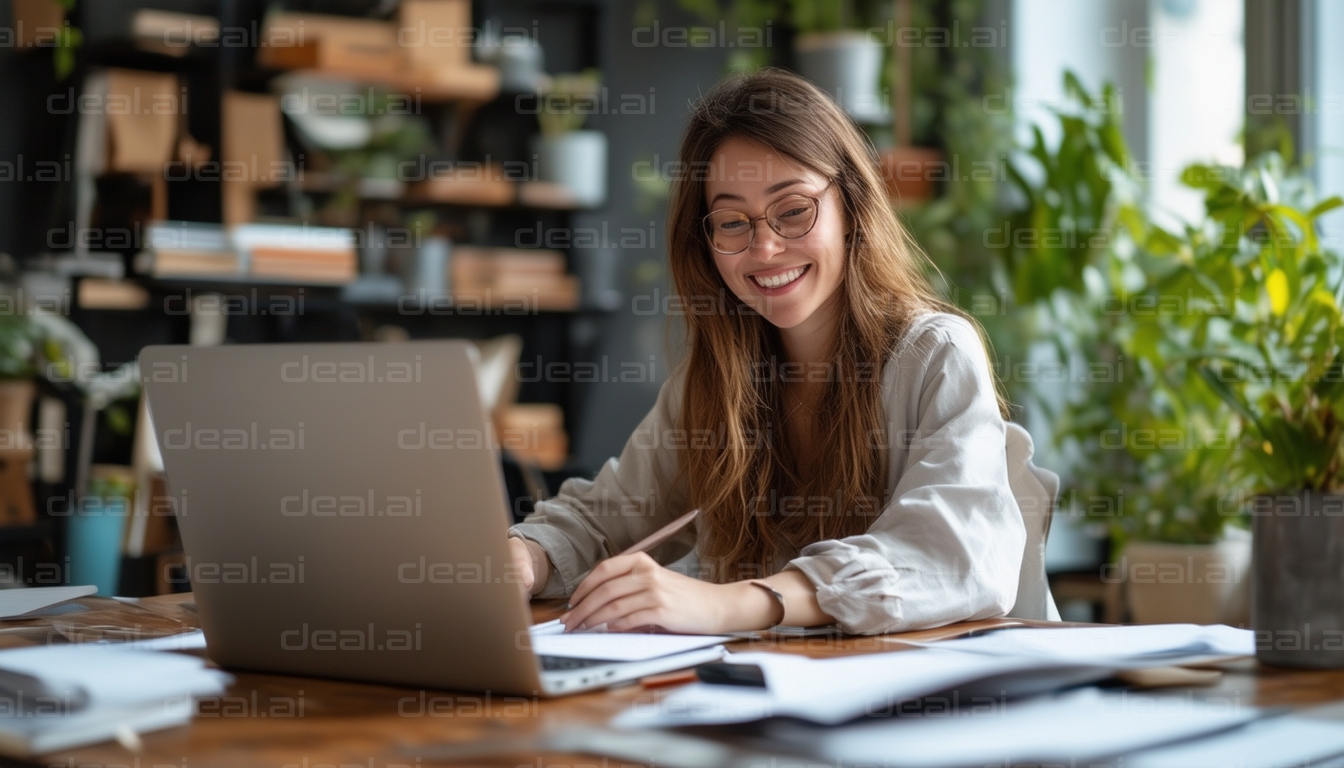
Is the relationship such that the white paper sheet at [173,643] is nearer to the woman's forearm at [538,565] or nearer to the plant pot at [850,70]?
the woman's forearm at [538,565]

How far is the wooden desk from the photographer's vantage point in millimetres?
715

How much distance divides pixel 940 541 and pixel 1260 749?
48 cm

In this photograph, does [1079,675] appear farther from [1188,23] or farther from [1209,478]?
[1188,23]

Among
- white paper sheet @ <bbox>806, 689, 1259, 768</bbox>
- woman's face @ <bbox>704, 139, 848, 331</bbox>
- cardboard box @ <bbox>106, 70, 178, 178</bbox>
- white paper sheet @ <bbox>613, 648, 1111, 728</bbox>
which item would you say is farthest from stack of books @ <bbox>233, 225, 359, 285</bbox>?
white paper sheet @ <bbox>806, 689, 1259, 768</bbox>

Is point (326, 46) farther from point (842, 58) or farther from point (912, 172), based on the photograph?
point (912, 172)

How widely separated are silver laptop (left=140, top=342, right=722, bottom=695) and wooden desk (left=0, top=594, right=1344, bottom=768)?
0.09ft

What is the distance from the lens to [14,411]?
341 centimetres

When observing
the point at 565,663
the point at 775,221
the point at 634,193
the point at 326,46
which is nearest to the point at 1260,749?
the point at 565,663

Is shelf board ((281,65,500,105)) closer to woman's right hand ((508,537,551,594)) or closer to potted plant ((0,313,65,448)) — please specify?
potted plant ((0,313,65,448))

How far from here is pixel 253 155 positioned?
3.79m

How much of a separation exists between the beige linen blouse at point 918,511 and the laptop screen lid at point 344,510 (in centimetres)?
39

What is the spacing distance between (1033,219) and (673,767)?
123 inches

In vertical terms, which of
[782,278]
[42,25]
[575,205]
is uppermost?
[42,25]

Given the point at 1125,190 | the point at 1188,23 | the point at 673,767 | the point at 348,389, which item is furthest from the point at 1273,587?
the point at 1188,23
